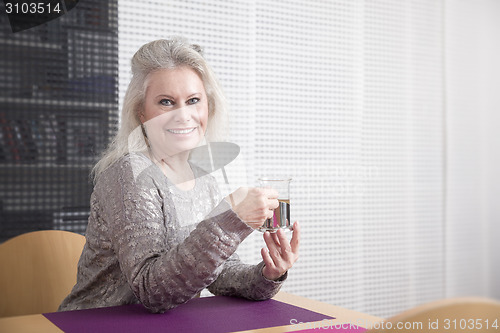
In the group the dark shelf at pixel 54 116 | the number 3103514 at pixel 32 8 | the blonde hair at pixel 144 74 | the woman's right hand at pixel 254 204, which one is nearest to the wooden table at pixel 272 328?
the woman's right hand at pixel 254 204

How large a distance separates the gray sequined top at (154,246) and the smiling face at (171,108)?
0.47 feet

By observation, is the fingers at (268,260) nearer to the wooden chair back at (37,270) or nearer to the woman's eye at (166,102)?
the woman's eye at (166,102)

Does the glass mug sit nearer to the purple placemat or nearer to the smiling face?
the purple placemat

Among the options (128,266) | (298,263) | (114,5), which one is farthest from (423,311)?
(298,263)

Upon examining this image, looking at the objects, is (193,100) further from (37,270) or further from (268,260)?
(37,270)

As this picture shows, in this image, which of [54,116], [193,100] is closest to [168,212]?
[193,100]

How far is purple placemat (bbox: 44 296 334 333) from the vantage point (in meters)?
0.97

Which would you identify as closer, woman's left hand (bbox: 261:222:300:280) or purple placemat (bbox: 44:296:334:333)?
purple placemat (bbox: 44:296:334:333)

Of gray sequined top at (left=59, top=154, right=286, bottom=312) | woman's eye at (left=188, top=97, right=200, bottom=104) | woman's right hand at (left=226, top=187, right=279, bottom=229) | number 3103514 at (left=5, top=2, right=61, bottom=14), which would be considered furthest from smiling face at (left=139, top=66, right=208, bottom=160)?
number 3103514 at (left=5, top=2, right=61, bottom=14)

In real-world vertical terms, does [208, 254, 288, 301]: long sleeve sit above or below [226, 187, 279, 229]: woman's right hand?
below

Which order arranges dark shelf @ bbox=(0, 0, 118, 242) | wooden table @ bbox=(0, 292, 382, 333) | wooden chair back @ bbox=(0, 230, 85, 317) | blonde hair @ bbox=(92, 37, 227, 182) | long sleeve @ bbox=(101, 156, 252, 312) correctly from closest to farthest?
wooden table @ bbox=(0, 292, 382, 333) → long sleeve @ bbox=(101, 156, 252, 312) → blonde hair @ bbox=(92, 37, 227, 182) → wooden chair back @ bbox=(0, 230, 85, 317) → dark shelf @ bbox=(0, 0, 118, 242)

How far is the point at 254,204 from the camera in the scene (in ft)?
3.55

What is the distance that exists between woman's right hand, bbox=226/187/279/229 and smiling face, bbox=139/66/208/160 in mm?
396

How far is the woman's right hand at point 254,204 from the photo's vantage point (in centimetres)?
108
